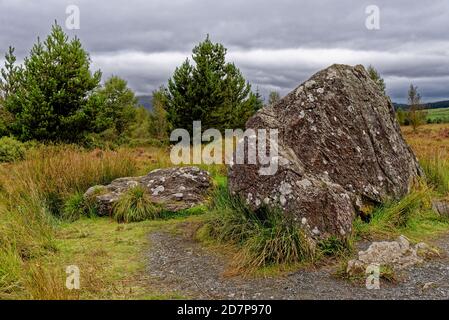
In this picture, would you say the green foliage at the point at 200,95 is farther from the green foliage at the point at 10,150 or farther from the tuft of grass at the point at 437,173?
the tuft of grass at the point at 437,173

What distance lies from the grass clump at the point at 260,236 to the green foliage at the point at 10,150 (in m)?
11.9

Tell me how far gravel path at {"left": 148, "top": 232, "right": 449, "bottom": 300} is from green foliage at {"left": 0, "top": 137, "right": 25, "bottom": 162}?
12.3 m

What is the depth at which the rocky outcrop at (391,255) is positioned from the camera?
5250mm

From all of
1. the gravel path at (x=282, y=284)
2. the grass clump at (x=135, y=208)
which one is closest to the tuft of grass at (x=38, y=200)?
the grass clump at (x=135, y=208)

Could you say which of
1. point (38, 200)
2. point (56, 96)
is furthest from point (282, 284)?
→ point (56, 96)

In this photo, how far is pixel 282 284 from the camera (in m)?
5.15

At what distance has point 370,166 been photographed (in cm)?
756

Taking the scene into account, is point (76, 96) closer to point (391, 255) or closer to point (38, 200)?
point (38, 200)

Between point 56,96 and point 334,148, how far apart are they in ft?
55.9

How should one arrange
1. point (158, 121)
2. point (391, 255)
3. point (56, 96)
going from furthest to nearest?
point (158, 121) < point (56, 96) < point (391, 255)

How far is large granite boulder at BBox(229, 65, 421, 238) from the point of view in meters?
6.50

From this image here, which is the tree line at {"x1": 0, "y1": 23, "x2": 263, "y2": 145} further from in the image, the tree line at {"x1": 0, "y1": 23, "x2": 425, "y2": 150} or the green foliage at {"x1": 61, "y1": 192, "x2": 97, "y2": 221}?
the green foliage at {"x1": 61, "y1": 192, "x2": 97, "y2": 221}
